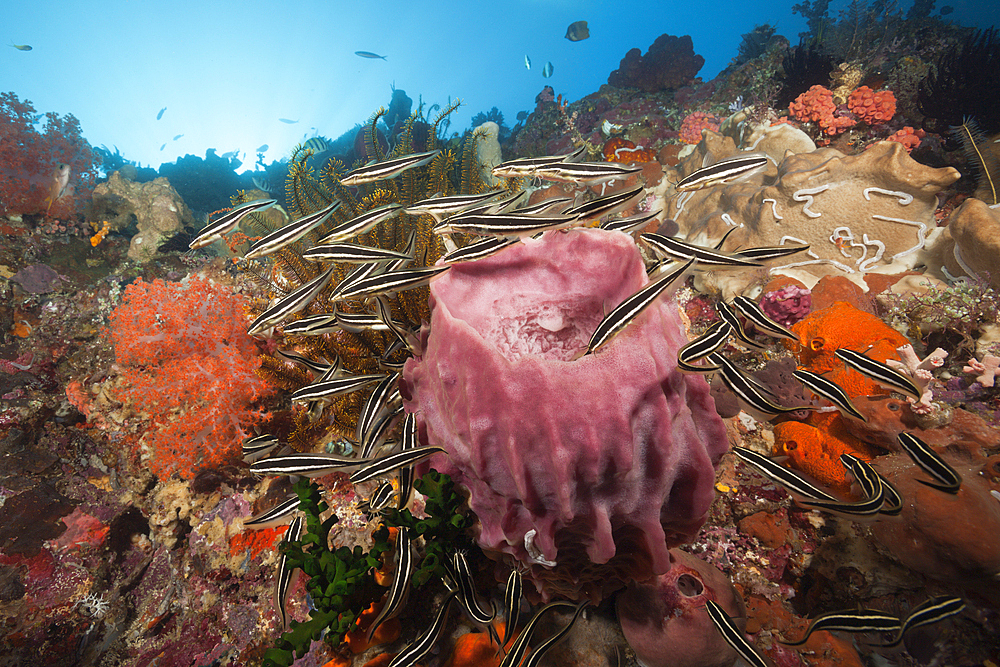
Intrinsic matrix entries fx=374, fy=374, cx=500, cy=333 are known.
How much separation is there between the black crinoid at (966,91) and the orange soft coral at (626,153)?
5.09 meters

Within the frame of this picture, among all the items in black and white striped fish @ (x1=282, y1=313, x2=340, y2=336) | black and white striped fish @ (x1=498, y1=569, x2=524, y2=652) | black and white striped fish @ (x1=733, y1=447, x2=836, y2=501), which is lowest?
black and white striped fish @ (x1=498, y1=569, x2=524, y2=652)

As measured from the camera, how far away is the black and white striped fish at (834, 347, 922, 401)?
2.11m

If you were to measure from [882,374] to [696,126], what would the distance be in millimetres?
11256

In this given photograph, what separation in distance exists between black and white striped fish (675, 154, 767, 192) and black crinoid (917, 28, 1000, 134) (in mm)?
8111

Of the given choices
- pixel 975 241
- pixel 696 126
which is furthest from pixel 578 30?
pixel 975 241

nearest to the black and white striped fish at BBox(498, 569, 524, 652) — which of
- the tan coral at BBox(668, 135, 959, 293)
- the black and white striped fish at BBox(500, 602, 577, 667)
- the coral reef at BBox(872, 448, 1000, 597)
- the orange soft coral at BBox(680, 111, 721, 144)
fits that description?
the black and white striped fish at BBox(500, 602, 577, 667)

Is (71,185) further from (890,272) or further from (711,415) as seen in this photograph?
(890,272)

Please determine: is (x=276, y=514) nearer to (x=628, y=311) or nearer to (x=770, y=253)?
(x=628, y=311)

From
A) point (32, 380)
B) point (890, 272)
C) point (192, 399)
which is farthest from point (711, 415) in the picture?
point (32, 380)

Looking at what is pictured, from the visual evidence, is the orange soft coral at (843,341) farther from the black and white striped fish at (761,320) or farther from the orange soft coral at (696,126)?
the orange soft coral at (696,126)

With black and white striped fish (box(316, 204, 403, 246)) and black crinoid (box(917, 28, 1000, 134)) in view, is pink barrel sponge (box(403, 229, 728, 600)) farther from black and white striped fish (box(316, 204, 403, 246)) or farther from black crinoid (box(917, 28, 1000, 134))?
black crinoid (box(917, 28, 1000, 134))

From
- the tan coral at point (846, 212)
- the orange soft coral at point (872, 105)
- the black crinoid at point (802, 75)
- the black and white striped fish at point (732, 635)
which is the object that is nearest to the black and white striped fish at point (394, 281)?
the black and white striped fish at point (732, 635)

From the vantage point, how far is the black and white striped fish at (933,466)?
203 centimetres

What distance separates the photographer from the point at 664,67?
656 inches
